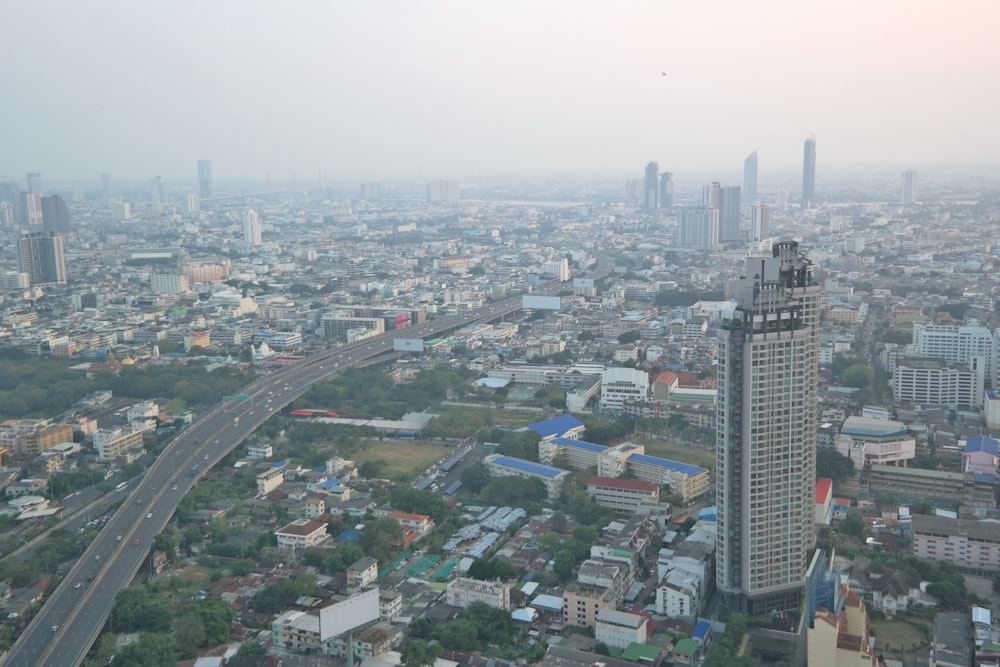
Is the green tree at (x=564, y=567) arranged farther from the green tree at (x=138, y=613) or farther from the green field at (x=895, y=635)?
the green tree at (x=138, y=613)

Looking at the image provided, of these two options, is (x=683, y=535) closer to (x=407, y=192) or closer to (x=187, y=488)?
(x=187, y=488)

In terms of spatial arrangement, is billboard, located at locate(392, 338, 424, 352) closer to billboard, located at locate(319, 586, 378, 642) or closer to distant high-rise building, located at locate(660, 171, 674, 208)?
billboard, located at locate(319, 586, 378, 642)

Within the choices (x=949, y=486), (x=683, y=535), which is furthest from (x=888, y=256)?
(x=683, y=535)

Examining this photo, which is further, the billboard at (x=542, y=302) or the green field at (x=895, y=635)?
the billboard at (x=542, y=302)

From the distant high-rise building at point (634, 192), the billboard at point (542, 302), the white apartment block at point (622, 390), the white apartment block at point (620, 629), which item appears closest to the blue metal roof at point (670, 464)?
the white apartment block at point (622, 390)

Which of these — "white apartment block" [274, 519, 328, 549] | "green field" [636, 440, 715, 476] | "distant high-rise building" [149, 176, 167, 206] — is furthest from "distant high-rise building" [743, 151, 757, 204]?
"white apartment block" [274, 519, 328, 549]

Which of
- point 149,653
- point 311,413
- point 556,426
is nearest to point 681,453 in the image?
point 556,426

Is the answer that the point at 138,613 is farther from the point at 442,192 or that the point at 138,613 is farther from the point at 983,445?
the point at 442,192
